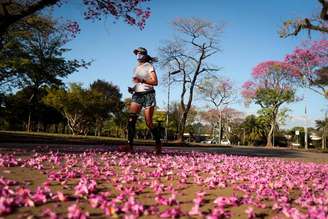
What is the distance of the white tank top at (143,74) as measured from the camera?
9.06 m

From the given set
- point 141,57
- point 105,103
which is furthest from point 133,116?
point 105,103

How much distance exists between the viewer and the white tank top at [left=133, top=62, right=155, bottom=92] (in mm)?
9062

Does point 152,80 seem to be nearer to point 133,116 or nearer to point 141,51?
point 141,51

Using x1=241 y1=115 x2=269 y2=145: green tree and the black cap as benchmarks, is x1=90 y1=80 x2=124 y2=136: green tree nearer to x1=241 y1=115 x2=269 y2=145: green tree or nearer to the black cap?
x1=241 y1=115 x2=269 y2=145: green tree

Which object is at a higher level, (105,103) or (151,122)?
(105,103)

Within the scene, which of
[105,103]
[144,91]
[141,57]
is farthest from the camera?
[105,103]

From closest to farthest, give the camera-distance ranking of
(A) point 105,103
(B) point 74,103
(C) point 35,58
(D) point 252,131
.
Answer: (C) point 35,58 → (B) point 74,103 → (A) point 105,103 → (D) point 252,131

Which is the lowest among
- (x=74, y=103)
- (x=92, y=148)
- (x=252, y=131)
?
(x=92, y=148)

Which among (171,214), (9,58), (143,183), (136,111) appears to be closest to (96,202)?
(171,214)

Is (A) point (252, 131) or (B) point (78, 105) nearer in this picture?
(B) point (78, 105)

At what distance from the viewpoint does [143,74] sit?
9125 mm

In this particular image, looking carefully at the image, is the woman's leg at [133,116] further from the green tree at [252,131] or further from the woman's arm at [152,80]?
the green tree at [252,131]

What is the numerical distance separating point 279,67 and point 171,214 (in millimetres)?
50891

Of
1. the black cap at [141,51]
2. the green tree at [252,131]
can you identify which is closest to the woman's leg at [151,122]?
the black cap at [141,51]
